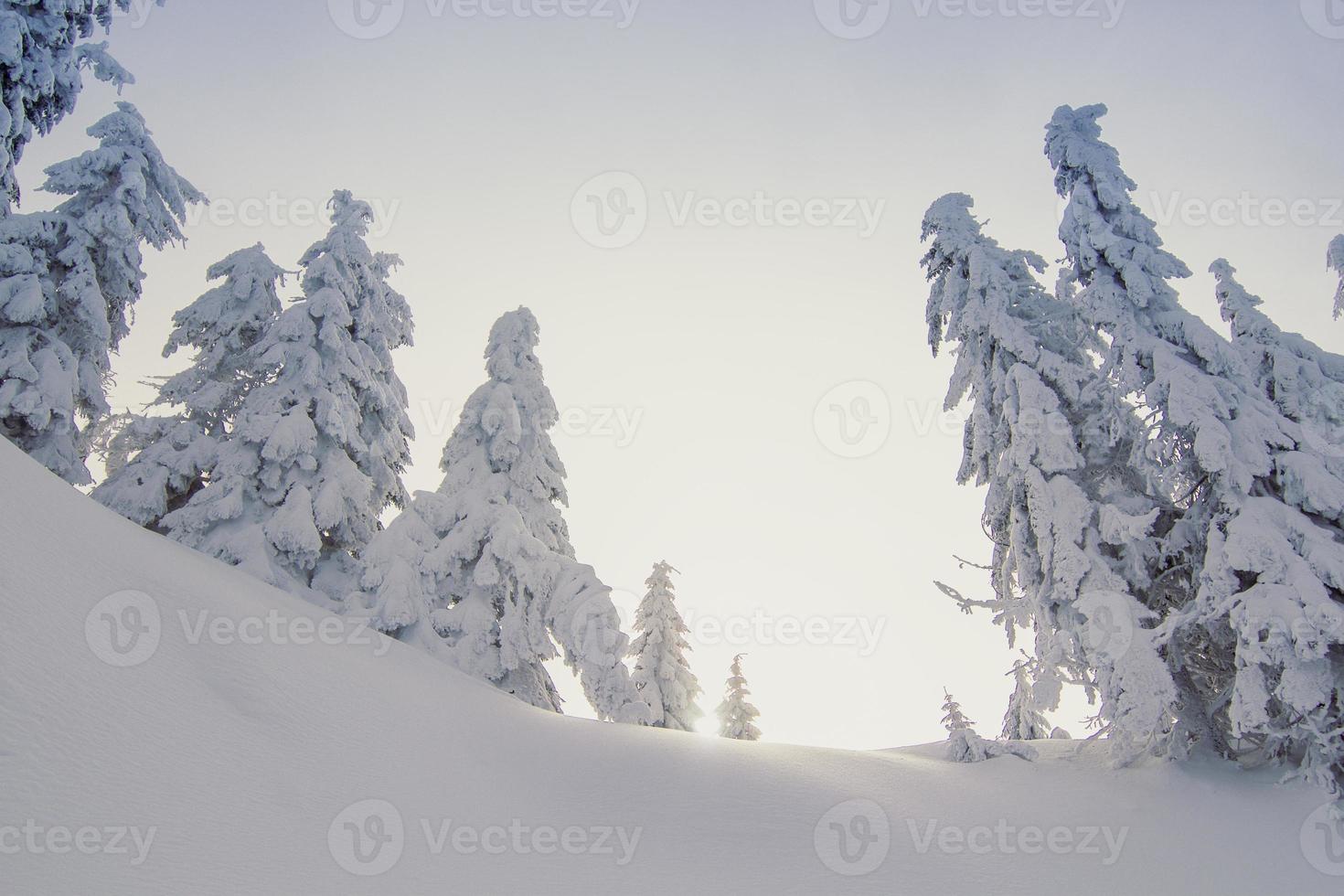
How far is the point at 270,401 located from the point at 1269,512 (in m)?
20.1

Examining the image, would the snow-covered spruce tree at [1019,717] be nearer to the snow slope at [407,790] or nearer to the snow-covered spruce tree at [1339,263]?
the snow slope at [407,790]

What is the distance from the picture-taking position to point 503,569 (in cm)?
1769

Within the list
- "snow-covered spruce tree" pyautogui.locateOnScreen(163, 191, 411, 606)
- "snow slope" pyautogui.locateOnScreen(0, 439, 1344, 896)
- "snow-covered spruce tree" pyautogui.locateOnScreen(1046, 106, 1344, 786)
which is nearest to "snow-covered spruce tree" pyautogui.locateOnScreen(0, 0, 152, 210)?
"snow-covered spruce tree" pyautogui.locateOnScreen(163, 191, 411, 606)

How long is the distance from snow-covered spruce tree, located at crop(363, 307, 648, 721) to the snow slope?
4.38 meters

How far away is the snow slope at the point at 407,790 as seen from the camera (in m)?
4.91

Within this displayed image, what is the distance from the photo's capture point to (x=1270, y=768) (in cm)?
1085

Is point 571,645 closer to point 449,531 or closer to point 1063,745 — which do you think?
point 449,531

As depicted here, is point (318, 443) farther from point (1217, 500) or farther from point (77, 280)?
point (1217, 500)

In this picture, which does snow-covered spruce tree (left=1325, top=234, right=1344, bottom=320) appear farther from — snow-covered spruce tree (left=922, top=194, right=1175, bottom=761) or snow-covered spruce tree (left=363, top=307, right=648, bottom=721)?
snow-covered spruce tree (left=363, top=307, right=648, bottom=721)

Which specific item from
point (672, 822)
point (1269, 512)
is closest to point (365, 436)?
point (672, 822)

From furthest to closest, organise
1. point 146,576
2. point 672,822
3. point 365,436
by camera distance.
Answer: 1. point 365,436
2. point 146,576
3. point 672,822

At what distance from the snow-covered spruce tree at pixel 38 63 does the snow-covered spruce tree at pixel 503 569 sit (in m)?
10.2

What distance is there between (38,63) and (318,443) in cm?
876

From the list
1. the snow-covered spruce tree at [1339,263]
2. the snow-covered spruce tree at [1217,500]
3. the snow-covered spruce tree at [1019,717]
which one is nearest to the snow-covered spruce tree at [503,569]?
the snow-covered spruce tree at [1019,717]
